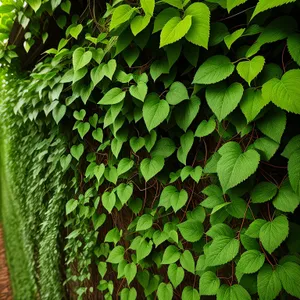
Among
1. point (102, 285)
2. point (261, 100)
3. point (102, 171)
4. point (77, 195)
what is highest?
point (261, 100)

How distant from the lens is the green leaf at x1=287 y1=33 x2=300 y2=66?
2.87 feet

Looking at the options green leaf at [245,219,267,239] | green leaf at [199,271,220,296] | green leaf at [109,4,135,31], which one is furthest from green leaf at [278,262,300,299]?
green leaf at [109,4,135,31]

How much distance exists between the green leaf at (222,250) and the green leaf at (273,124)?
15.0 inches

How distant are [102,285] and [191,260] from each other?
2.74ft

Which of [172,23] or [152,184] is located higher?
[172,23]

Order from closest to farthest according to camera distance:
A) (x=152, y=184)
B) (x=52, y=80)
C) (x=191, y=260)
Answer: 1. (x=191, y=260)
2. (x=152, y=184)
3. (x=52, y=80)

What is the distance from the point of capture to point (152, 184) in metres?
1.52

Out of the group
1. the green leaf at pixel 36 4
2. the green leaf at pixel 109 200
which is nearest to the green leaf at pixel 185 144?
the green leaf at pixel 109 200

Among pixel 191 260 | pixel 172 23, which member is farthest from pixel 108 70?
pixel 191 260

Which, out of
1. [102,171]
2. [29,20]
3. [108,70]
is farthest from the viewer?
[29,20]

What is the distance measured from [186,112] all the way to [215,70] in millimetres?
219

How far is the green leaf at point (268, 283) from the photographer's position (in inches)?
36.3

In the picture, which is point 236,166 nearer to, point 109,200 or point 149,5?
point 149,5

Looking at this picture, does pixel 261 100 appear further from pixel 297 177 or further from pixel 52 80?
pixel 52 80
